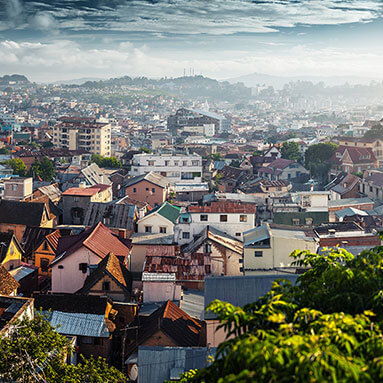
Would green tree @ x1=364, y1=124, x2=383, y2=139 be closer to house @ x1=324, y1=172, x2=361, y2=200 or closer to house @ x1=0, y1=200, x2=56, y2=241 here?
house @ x1=324, y1=172, x2=361, y2=200

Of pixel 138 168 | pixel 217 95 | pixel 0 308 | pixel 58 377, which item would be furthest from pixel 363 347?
pixel 217 95

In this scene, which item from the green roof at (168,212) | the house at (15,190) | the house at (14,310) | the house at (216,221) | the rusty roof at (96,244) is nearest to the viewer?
the house at (14,310)

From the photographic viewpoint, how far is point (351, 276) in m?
4.11

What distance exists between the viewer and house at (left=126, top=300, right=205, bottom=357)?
27.8 ft

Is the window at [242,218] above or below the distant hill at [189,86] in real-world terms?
above

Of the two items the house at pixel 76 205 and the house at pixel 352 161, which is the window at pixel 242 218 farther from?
the house at pixel 352 161

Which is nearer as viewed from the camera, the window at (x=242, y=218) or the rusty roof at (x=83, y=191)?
the window at (x=242, y=218)

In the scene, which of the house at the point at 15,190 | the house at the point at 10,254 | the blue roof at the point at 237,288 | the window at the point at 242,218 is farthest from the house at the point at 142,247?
the house at the point at 15,190

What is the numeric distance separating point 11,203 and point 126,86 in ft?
467

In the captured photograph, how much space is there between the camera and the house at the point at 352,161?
2930 cm

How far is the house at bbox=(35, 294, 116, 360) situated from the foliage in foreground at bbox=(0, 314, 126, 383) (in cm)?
232

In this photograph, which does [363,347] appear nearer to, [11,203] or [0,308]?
[0,308]

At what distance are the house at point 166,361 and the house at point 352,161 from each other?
22.6 meters

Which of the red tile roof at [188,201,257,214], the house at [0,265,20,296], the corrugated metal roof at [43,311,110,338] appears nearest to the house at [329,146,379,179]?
the red tile roof at [188,201,257,214]
